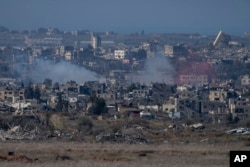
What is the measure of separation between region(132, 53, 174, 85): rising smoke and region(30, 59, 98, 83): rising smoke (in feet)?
16.2

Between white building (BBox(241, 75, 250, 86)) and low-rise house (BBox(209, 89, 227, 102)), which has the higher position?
white building (BBox(241, 75, 250, 86))

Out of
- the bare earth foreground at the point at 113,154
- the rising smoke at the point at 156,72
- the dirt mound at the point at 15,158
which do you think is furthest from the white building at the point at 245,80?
the dirt mound at the point at 15,158

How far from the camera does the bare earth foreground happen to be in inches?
845

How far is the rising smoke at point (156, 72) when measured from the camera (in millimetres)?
100569

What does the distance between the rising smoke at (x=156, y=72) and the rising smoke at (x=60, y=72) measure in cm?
495

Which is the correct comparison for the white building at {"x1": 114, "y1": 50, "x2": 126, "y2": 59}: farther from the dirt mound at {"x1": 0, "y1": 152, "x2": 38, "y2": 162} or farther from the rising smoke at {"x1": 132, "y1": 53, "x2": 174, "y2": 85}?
the dirt mound at {"x1": 0, "y1": 152, "x2": 38, "y2": 162}

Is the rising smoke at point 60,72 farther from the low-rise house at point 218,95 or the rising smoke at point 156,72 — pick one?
the low-rise house at point 218,95

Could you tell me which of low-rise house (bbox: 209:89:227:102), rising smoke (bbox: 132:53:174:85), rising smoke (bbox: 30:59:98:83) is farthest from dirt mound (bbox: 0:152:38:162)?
rising smoke (bbox: 30:59:98:83)

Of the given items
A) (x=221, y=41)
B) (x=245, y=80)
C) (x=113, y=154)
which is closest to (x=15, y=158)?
(x=113, y=154)

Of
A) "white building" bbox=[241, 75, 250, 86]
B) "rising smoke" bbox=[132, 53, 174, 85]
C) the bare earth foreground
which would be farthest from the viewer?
"rising smoke" bbox=[132, 53, 174, 85]

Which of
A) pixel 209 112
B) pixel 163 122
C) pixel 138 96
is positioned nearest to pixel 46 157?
pixel 163 122

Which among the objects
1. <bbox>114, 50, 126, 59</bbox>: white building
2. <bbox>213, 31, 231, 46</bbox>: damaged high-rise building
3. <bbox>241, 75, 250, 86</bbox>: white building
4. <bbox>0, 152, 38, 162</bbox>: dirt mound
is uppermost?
<bbox>213, 31, 231, 46</bbox>: damaged high-rise building

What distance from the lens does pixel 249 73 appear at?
106062 millimetres

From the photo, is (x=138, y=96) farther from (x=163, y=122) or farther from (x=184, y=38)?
(x=184, y=38)
